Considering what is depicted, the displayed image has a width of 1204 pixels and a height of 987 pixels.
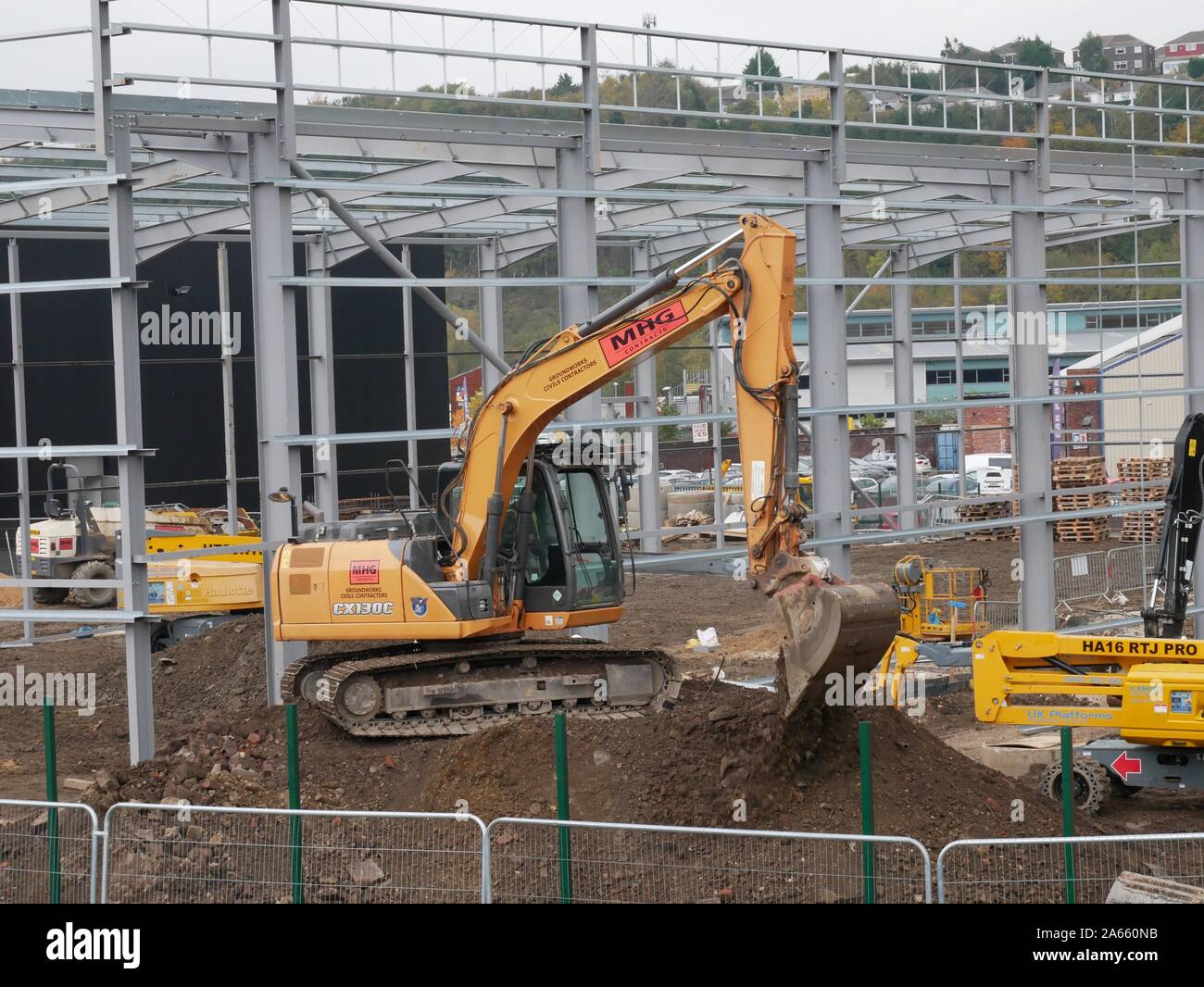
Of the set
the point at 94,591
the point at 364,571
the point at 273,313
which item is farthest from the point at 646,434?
the point at 273,313

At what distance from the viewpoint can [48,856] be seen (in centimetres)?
1006

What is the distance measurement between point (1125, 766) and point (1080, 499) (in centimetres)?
2197

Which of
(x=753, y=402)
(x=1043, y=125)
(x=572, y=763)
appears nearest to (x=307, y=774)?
(x=572, y=763)

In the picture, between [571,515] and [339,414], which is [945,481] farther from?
[571,515]

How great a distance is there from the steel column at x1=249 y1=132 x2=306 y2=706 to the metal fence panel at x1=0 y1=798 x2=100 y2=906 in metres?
4.35

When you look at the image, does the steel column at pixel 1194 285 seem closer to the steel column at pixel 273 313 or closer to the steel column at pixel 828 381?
the steel column at pixel 828 381

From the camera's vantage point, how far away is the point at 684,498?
3959cm

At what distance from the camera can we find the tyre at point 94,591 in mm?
26188

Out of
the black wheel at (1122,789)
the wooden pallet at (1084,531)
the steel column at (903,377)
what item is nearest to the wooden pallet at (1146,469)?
the wooden pallet at (1084,531)

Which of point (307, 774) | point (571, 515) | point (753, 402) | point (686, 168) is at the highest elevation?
point (686, 168)

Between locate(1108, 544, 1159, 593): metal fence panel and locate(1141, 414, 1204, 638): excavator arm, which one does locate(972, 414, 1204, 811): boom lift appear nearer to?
locate(1141, 414, 1204, 638): excavator arm

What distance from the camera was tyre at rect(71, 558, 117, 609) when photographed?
1031 inches

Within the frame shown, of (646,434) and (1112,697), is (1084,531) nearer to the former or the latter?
(646,434)
